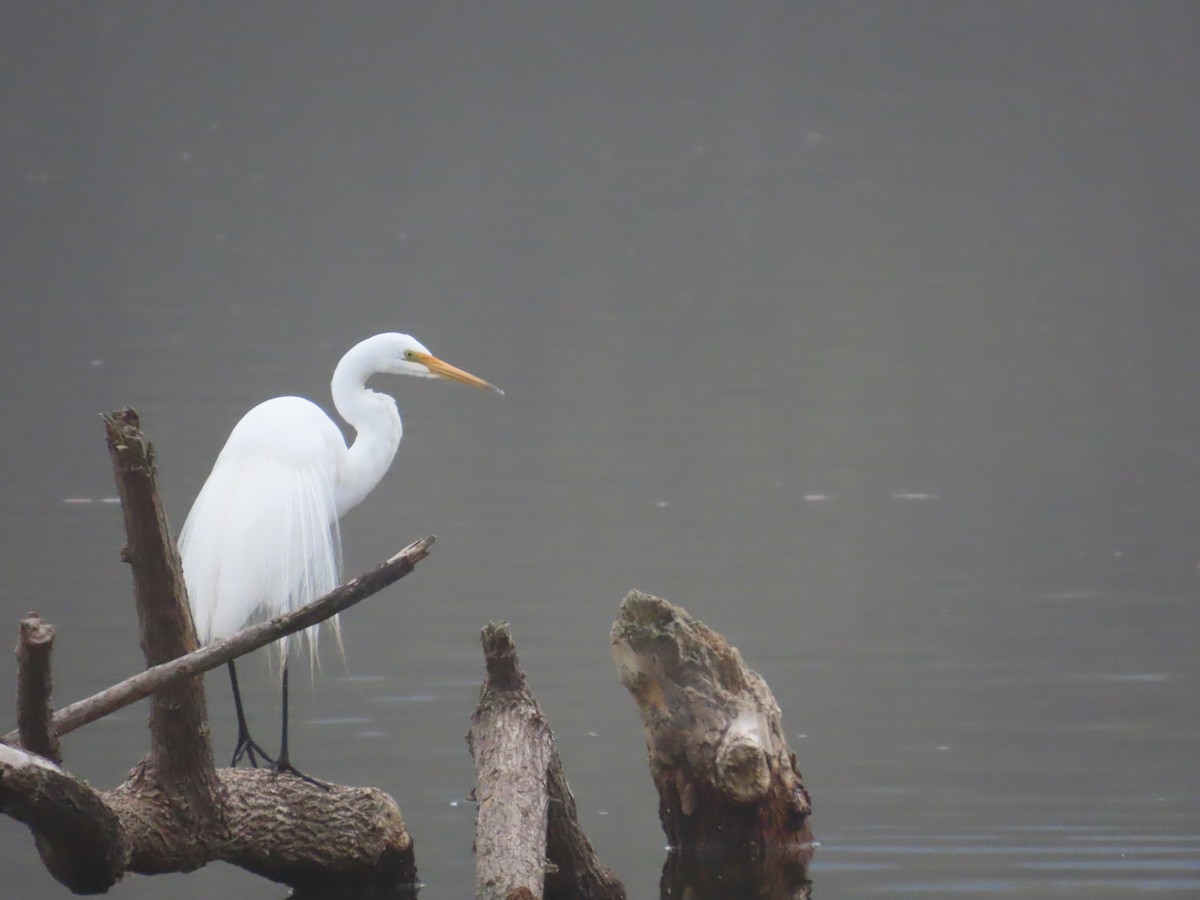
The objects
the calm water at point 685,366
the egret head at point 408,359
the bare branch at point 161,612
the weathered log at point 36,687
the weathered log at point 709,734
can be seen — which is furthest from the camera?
the calm water at point 685,366

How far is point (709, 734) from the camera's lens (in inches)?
178

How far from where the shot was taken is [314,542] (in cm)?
477

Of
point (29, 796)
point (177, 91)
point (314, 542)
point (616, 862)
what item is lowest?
point (616, 862)

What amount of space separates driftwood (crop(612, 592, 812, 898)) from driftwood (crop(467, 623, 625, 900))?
13.9 inches

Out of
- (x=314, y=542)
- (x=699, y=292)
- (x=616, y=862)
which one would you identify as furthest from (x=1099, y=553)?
(x=699, y=292)

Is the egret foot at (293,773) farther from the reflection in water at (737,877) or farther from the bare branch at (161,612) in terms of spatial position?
the reflection in water at (737,877)

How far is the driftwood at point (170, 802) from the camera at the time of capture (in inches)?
126

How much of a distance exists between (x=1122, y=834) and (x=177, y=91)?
23463 millimetres

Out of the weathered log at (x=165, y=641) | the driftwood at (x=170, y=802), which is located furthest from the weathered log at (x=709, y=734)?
the weathered log at (x=165, y=641)

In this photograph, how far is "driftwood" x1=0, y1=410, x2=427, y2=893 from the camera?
320 centimetres

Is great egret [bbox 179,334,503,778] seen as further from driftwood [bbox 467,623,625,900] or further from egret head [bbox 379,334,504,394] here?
driftwood [bbox 467,623,625,900]

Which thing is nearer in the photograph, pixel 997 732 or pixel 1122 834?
pixel 1122 834

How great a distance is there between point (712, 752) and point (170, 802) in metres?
1.40

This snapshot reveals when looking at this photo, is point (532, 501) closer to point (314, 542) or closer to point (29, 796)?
point (314, 542)
